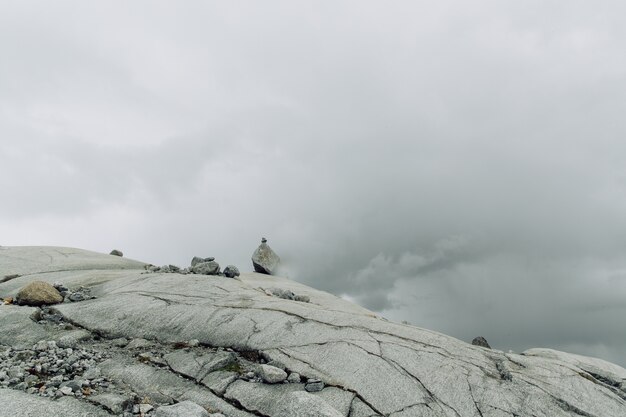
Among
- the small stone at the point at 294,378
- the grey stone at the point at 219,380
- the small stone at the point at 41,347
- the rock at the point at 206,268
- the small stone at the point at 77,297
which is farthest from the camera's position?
the rock at the point at 206,268

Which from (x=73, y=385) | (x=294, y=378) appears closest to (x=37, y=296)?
(x=73, y=385)

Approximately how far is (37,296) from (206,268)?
7182 millimetres

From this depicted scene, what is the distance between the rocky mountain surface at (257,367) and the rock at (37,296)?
19.4 inches

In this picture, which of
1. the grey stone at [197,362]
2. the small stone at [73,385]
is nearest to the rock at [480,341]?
the grey stone at [197,362]

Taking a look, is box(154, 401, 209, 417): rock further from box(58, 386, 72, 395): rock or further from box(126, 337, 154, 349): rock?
box(126, 337, 154, 349): rock

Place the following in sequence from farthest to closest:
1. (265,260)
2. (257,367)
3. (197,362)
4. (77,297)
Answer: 1. (265,260)
2. (77,297)
3. (197,362)
4. (257,367)

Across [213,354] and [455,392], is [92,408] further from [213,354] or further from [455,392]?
[455,392]

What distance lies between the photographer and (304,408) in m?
7.99

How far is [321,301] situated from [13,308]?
12142 millimetres

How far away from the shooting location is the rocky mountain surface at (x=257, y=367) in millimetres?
9047

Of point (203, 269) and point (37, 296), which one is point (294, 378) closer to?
point (37, 296)

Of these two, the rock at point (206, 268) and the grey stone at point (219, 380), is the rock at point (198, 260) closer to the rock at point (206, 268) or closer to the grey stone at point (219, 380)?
the rock at point (206, 268)

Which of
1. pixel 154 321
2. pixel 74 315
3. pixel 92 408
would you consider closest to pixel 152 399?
pixel 92 408

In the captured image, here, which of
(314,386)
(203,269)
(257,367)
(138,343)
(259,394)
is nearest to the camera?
(259,394)
